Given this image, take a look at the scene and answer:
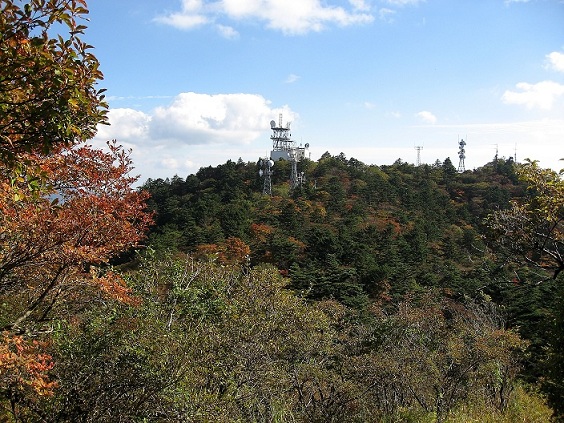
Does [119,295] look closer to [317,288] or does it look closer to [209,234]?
[317,288]

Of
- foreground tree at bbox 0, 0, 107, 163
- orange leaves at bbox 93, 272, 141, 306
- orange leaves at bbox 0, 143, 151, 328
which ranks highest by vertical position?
foreground tree at bbox 0, 0, 107, 163

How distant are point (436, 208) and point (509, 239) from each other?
4643 centimetres

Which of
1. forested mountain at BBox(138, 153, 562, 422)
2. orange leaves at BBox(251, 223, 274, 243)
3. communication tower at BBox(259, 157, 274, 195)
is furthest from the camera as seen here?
communication tower at BBox(259, 157, 274, 195)

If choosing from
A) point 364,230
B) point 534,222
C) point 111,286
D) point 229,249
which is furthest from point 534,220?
point 364,230

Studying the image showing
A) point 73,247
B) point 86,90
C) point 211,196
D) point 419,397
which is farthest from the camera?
point 211,196

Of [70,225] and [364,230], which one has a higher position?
[70,225]

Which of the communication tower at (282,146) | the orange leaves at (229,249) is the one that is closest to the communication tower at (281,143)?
the communication tower at (282,146)

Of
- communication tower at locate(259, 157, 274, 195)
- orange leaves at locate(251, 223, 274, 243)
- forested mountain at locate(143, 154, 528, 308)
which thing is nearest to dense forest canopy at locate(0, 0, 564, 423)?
forested mountain at locate(143, 154, 528, 308)

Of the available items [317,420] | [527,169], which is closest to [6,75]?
[527,169]

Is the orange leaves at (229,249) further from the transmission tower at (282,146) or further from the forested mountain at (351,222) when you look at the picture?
the transmission tower at (282,146)

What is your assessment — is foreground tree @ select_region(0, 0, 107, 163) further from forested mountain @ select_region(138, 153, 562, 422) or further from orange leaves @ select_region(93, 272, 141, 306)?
forested mountain @ select_region(138, 153, 562, 422)

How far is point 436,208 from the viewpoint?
50.6 meters

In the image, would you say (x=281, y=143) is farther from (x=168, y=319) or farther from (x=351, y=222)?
(x=168, y=319)

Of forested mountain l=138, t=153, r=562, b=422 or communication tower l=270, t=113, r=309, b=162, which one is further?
communication tower l=270, t=113, r=309, b=162
